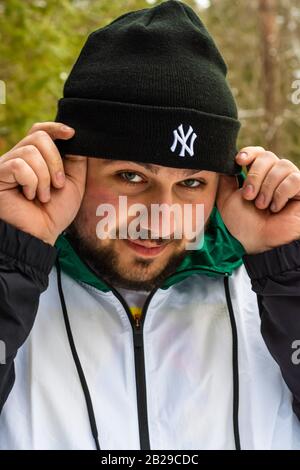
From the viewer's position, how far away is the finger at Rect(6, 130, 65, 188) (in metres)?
1.46

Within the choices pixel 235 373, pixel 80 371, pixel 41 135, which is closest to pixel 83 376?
pixel 80 371

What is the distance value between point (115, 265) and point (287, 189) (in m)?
0.49

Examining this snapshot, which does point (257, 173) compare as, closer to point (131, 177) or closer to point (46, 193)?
point (131, 177)

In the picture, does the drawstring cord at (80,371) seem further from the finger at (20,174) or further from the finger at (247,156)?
the finger at (247,156)

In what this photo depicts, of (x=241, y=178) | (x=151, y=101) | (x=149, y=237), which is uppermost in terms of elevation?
(x=151, y=101)

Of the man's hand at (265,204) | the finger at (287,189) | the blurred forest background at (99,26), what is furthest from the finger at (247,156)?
the blurred forest background at (99,26)

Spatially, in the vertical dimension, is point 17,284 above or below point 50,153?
below

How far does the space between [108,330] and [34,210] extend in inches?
15.6

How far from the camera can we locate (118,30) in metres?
1.65

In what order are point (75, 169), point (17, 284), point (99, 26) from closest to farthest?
point (17, 284) < point (75, 169) < point (99, 26)

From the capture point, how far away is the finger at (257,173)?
157 cm

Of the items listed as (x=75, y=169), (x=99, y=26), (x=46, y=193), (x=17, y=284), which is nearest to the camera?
(x=17, y=284)

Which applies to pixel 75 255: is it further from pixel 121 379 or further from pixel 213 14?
pixel 213 14

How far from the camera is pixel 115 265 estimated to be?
1634 mm
